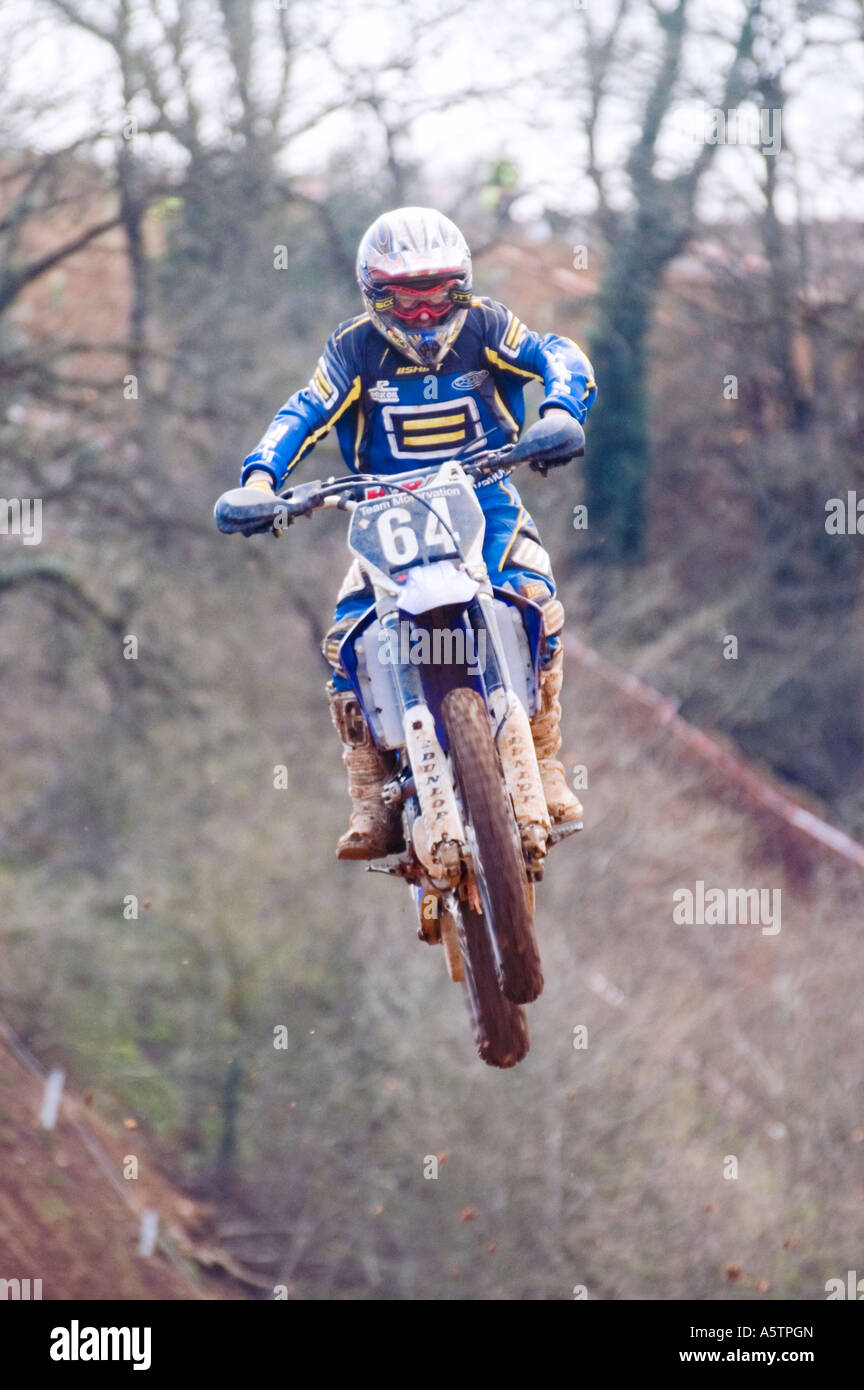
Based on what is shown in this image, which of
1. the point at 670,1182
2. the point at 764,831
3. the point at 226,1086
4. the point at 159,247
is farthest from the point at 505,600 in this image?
the point at 159,247

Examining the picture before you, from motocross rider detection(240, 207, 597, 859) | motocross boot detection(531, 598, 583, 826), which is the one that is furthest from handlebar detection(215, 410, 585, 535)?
motocross boot detection(531, 598, 583, 826)

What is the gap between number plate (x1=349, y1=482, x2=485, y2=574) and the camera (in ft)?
21.6

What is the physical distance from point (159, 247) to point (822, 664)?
11421 mm

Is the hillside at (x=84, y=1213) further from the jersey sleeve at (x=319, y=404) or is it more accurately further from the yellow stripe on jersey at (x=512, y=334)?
the yellow stripe on jersey at (x=512, y=334)

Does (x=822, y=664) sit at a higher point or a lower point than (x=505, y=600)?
higher

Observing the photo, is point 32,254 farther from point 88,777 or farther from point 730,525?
point 730,525

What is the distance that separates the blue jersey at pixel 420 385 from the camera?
7023mm

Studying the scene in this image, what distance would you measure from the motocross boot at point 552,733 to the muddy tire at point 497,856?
604 mm

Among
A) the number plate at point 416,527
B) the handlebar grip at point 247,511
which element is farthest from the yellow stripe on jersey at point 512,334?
the handlebar grip at point 247,511

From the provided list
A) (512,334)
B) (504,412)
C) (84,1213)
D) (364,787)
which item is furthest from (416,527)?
(84,1213)

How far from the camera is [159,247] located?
24906 mm

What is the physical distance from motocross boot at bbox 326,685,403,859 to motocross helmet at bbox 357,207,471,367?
4.41 ft

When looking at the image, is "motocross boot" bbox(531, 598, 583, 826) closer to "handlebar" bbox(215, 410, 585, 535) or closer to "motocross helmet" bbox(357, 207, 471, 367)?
"handlebar" bbox(215, 410, 585, 535)
